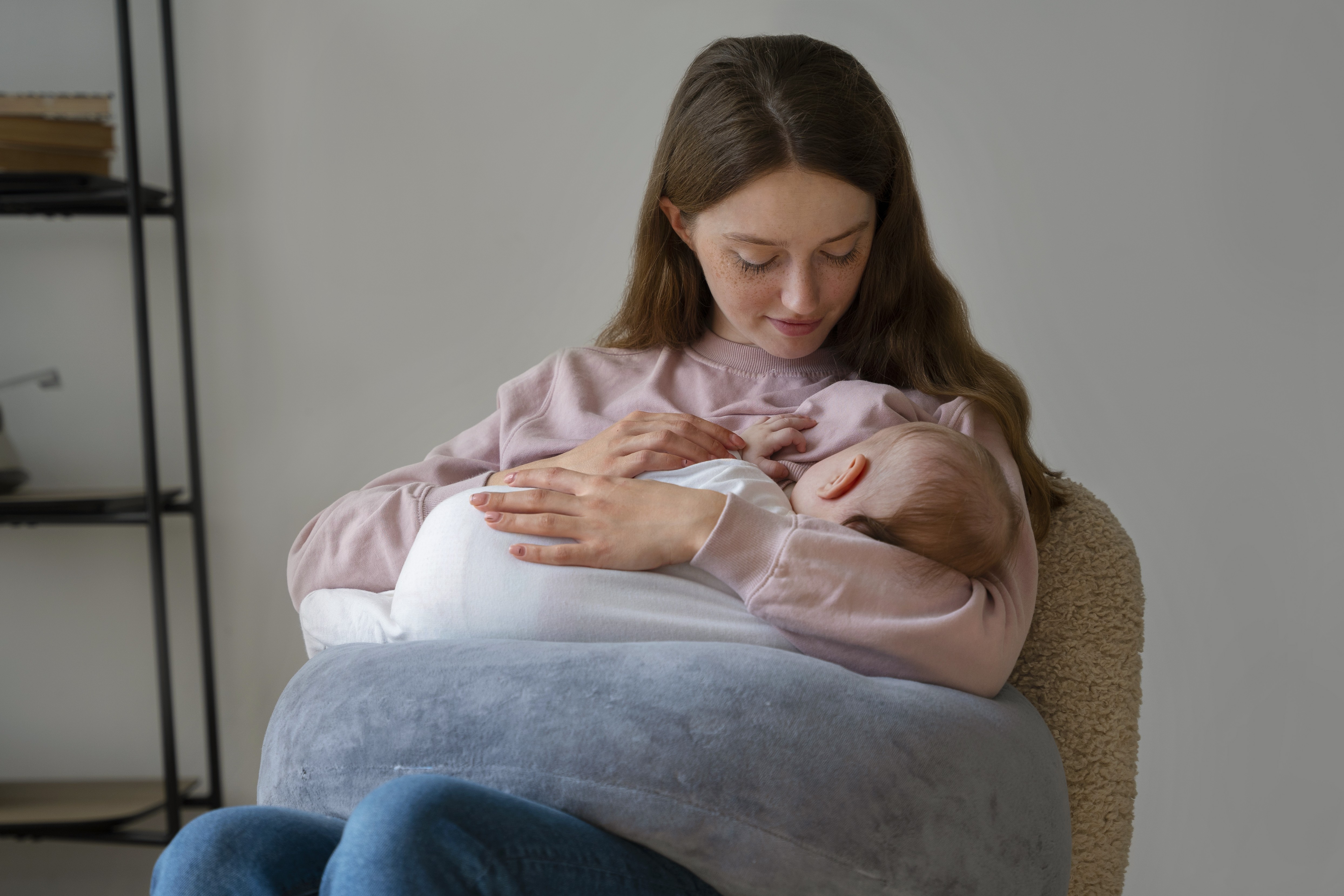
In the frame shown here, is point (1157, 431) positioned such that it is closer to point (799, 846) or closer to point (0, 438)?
point (799, 846)

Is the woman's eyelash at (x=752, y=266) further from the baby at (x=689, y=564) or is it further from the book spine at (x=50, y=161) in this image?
the book spine at (x=50, y=161)

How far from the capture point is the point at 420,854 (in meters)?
0.66

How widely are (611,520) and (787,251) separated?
40 centimetres

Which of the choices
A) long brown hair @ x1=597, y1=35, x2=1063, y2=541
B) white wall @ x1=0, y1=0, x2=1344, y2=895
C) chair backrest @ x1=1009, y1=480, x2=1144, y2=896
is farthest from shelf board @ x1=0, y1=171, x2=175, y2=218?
chair backrest @ x1=1009, y1=480, x2=1144, y2=896

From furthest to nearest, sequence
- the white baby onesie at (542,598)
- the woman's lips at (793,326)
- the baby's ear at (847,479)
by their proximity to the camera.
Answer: the woman's lips at (793,326), the baby's ear at (847,479), the white baby onesie at (542,598)

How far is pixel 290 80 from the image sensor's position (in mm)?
2031

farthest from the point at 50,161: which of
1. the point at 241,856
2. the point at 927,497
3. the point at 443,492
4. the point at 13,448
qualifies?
the point at 927,497

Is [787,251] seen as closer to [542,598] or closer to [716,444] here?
[716,444]

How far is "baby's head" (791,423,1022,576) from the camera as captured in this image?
988 mm

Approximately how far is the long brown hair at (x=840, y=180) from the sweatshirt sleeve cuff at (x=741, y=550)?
358mm

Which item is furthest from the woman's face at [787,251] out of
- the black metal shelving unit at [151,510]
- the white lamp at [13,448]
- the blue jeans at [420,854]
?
the white lamp at [13,448]

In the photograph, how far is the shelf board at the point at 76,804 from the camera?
1.89 meters

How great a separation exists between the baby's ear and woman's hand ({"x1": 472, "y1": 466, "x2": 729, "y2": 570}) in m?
0.14

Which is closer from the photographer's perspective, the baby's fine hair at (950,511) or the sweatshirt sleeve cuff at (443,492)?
the baby's fine hair at (950,511)
